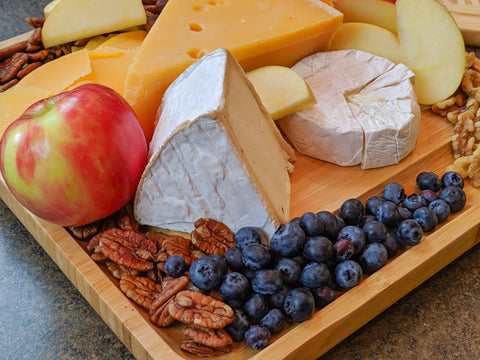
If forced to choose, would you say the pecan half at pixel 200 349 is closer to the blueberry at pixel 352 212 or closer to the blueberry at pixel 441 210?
the blueberry at pixel 352 212

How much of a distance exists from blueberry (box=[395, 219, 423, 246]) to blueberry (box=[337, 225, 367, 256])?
0.08 m

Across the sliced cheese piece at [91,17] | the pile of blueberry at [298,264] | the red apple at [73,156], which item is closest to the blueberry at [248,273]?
the pile of blueberry at [298,264]

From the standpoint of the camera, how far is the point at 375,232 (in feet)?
3.63

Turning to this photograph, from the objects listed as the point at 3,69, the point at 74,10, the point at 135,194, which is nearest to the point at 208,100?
the point at 135,194

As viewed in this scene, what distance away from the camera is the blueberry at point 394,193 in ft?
4.07

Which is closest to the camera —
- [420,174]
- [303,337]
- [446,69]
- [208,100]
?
[303,337]

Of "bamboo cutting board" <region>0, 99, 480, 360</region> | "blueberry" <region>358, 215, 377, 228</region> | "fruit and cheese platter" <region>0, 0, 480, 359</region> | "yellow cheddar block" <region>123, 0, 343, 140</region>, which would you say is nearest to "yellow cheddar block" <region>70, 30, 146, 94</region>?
"fruit and cheese platter" <region>0, 0, 480, 359</region>

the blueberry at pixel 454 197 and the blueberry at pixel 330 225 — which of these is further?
the blueberry at pixel 454 197

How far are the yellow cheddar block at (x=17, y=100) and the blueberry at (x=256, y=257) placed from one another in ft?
2.33

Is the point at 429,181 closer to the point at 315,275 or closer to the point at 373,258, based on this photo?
the point at 373,258

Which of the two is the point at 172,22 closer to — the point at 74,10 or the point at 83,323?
the point at 74,10

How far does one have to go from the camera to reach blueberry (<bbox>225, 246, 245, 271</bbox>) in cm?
105

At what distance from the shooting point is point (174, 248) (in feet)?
3.67

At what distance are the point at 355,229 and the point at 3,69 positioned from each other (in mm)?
1105
